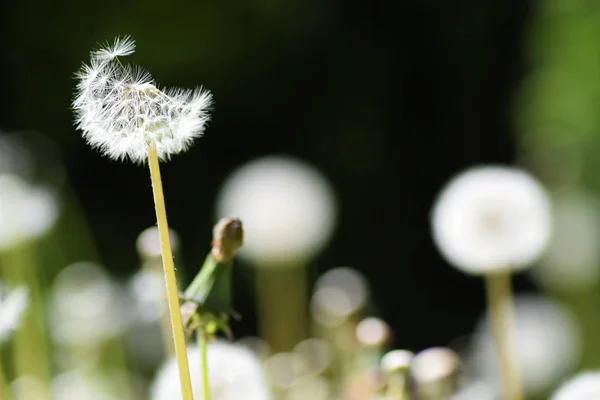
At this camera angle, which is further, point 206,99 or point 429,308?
point 429,308

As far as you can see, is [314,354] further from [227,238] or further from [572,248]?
[572,248]

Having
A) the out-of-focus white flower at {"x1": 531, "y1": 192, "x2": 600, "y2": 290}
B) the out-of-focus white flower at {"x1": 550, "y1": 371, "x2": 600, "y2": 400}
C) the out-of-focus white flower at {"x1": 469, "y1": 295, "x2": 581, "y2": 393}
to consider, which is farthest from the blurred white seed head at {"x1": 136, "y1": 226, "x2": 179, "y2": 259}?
the out-of-focus white flower at {"x1": 531, "y1": 192, "x2": 600, "y2": 290}

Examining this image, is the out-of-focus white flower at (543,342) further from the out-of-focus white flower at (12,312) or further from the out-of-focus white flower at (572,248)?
the out-of-focus white flower at (12,312)

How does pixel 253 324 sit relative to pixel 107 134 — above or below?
above

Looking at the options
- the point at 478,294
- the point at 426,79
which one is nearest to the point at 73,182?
the point at 426,79

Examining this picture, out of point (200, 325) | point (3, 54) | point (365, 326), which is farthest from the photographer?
point (3, 54)

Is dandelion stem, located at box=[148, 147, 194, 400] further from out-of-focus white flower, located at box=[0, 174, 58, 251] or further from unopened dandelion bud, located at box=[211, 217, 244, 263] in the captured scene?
out-of-focus white flower, located at box=[0, 174, 58, 251]

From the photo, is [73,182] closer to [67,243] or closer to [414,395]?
[67,243]

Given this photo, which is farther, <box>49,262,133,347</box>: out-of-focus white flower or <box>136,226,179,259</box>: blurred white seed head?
<box>49,262,133,347</box>: out-of-focus white flower
